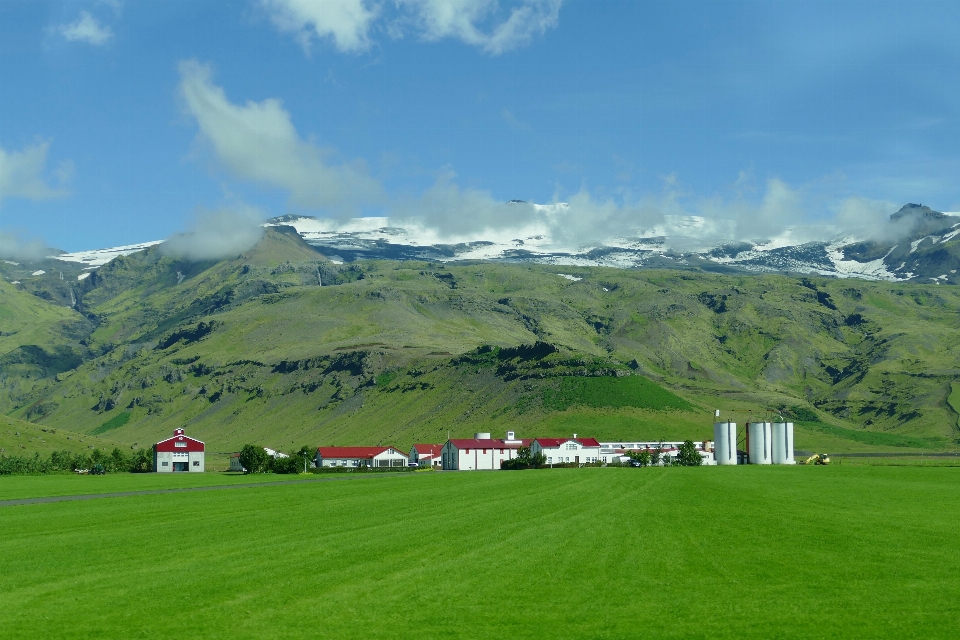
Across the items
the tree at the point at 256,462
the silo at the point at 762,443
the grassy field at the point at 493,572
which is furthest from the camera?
the silo at the point at 762,443

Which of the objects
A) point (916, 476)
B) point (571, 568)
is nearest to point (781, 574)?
point (571, 568)

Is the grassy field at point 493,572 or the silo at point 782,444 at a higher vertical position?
the silo at point 782,444

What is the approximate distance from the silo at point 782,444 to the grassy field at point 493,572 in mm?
118588

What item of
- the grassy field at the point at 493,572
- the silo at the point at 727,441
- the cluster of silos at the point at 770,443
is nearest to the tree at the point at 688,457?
the silo at the point at 727,441

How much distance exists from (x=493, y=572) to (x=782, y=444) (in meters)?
158

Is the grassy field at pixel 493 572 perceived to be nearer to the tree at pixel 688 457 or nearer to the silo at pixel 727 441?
the silo at pixel 727 441

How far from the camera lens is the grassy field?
2631 cm

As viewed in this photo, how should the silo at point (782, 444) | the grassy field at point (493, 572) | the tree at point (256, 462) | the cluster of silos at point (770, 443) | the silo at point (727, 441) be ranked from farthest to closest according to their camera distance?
the silo at point (727, 441) < the cluster of silos at point (770, 443) < the silo at point (782, 444) < the tree at point (256, 462) < the grassy field at point (493, 572)

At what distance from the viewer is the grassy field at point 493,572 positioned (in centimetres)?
2631

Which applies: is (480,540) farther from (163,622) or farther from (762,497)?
(762,497)

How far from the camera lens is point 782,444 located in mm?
181625

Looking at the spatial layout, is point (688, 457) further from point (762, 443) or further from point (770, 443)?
point (770, 443)

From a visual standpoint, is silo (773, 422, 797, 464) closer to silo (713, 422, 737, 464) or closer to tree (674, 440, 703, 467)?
silo (713, 422, 737, 464)

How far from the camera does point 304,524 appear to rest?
54562 millimetres
